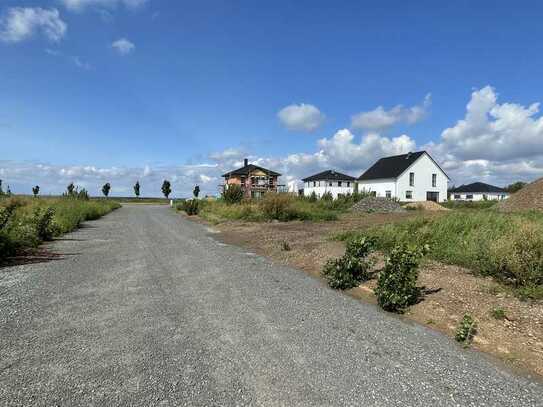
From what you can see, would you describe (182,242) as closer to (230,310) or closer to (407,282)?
(230,310)

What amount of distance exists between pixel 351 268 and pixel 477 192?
6871 centimetres

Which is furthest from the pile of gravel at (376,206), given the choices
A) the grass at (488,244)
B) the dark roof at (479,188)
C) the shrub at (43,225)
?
the dark roof at (479,188)

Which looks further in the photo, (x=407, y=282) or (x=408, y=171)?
(x=408, y=171)

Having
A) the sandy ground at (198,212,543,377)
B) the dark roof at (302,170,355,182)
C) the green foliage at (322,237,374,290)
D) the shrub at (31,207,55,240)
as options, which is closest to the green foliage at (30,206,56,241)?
the shrub at (31,207,55,240)

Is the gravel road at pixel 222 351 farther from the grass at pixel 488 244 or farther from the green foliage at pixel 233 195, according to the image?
the green foliage at pixel 233 195

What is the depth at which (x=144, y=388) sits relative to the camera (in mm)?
2953

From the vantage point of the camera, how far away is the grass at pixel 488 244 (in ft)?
18.3

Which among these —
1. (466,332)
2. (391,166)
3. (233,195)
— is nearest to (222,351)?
(466,332)

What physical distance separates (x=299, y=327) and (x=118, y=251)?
7.26m

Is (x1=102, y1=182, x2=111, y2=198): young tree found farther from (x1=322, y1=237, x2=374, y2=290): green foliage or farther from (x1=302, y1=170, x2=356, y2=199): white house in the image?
(x1=322, y1=237, x2=374, y2=290): green foliage

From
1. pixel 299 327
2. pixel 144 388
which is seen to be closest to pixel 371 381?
pixel 299 327

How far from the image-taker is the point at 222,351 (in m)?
3.67

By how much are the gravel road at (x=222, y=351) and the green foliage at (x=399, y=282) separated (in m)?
0.25

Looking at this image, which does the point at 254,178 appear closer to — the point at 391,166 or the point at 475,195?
the point at 391,166
